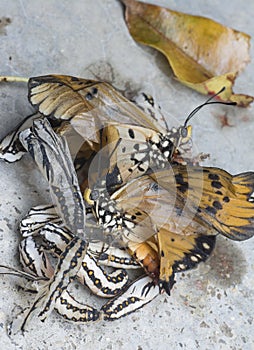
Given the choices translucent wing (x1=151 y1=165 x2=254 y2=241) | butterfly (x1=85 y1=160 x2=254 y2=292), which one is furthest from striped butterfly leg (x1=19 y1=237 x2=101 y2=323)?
translucent wing (x1=151 y1=165 x2=254 y2=241)

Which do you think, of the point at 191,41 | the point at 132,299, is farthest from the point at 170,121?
the point at 132,299

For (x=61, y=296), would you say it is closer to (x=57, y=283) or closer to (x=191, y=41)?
(x=57, y=283)

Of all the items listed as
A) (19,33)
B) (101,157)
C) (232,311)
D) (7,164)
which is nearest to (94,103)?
(101,157)

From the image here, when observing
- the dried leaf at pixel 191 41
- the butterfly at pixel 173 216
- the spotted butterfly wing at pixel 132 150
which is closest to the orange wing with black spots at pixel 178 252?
the butterfly at pixel 173 216

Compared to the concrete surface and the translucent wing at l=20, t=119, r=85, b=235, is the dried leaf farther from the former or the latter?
the translucent wing at l=20, t=119, r=85, b=235

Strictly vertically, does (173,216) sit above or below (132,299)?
above

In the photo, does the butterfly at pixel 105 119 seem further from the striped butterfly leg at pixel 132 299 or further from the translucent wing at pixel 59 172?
the striped butterfly leg at pixel 132 299

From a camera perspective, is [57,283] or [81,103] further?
[81,103]

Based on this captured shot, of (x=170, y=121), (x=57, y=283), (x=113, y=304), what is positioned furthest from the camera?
(x=170, y=121)
